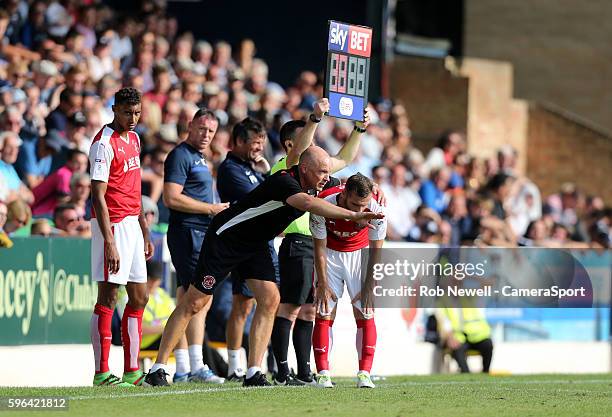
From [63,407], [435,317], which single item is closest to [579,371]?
[435,317]

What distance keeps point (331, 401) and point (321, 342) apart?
47.7 inches

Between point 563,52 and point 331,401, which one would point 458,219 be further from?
point 563,52

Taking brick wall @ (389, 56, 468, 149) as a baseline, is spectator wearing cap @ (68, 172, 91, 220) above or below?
below

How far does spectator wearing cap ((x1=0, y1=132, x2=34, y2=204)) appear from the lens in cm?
1478

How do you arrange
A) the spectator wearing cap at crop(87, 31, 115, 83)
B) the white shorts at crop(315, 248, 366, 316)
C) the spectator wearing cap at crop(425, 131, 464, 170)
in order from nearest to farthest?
the white shorts at crop(315, 248, 366, 316) → the spectator wearing cap at crop(87, 31, 115, 83) → the spectator wearing cap at crop(425, 131, 464, 170)

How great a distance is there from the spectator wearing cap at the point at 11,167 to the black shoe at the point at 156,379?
370 centimetres

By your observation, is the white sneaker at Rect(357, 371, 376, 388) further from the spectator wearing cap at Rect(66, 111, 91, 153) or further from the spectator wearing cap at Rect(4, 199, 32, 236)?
the spectator wearing cap at Rect(66, 111, 91, 153)

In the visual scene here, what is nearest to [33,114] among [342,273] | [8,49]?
[8,49]

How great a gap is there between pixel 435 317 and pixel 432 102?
375 inches

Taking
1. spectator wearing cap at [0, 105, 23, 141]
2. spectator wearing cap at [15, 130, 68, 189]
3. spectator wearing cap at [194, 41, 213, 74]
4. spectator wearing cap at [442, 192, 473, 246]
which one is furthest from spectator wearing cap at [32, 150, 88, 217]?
spectator wearing cap at [442, 192, 473, 246]

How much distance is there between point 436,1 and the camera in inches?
1130

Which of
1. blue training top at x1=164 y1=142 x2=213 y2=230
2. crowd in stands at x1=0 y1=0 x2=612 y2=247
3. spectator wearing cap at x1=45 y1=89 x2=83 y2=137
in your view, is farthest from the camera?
spectator wearing cap at x1=45 y1=89 x2=83 y2=137

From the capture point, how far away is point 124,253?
11.5m

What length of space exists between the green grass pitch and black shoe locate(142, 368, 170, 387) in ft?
0.57
